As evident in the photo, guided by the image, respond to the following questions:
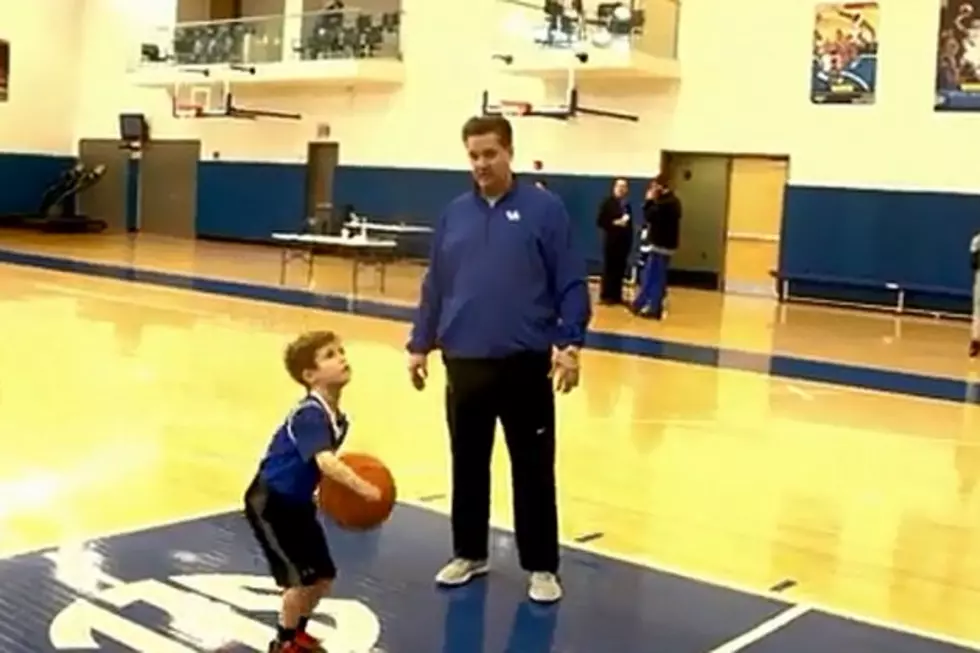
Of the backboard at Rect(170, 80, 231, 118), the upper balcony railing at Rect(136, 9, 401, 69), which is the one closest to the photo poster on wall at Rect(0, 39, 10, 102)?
the upper balcony railing at Rect(136, 9, 401, 69)

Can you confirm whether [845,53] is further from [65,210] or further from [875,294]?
[65,210]

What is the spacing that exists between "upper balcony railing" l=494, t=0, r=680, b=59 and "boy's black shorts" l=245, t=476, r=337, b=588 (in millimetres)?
18435

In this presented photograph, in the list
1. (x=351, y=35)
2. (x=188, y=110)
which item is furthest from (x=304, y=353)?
(x=188, y=110)

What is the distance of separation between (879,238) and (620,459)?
14.0 meters

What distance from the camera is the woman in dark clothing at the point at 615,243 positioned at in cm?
1789

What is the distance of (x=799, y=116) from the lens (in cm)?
2102

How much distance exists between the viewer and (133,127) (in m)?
31.5

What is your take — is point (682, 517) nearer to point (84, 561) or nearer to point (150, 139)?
point (84, 561)

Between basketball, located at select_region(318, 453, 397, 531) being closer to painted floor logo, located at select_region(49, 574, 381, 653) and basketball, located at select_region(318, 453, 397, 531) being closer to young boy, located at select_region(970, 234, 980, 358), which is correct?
painted floor logo, located at select_region(49, 574, 381, 653)

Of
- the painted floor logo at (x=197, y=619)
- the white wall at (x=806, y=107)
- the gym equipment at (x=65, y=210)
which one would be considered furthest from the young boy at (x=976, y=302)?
the gym equipment at (x=65, y=210)

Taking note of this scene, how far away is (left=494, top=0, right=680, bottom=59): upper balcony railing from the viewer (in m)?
21.6

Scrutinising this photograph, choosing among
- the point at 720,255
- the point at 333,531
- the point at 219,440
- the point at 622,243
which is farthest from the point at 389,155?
the point at 333,531

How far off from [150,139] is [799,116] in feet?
57.3

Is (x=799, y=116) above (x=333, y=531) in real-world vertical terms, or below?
above
